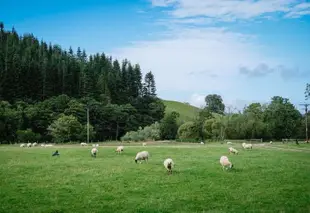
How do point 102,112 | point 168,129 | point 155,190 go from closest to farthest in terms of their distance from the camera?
1. point 155,190
2. point 168,129
3. point 102,112

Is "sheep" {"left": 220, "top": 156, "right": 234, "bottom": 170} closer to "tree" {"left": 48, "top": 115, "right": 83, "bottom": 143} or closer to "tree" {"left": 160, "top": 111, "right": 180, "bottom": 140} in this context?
"tree" {"left": 48, "top": 115, "right": 83, "bottom": 143}

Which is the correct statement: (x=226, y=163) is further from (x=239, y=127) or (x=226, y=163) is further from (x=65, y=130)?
(x=239, y=127)

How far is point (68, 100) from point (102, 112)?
14056mm

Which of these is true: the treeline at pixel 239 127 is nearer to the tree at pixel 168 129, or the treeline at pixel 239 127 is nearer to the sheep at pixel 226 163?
the tree at pixel 168 129

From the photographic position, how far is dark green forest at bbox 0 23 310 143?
107 m

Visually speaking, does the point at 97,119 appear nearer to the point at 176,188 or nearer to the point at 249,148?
the point at 249,148

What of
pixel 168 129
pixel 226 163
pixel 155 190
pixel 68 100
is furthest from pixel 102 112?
pixel 155 190

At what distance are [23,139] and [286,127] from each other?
92.4 metres

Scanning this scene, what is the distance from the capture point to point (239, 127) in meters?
120

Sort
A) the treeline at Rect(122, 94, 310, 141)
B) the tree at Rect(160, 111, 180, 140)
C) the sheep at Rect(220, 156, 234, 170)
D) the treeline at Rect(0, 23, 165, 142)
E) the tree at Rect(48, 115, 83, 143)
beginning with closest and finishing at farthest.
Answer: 1. the sheep at Rect(220, 156, 234, 170)
2. the tree at Rect(48, 115, 83, 143)
3. the treeline at Rect(0, 23, 165, 142)
4. the treeline at Rect(122, 94, 310, 141)
5. the tree at Rect(160, 111, 180, 140)

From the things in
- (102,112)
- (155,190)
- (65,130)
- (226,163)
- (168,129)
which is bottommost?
(155,190)

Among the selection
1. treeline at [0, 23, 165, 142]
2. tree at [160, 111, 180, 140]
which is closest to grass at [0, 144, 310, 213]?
treeline at [0, 23, 165, 142]

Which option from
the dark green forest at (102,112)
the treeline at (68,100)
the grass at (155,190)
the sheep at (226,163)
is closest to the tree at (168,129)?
the dark green forest at (102,112)

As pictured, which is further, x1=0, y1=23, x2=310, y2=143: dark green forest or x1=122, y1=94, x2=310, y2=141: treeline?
x1=122, y1=94, x2=310, y2=141: treeline
